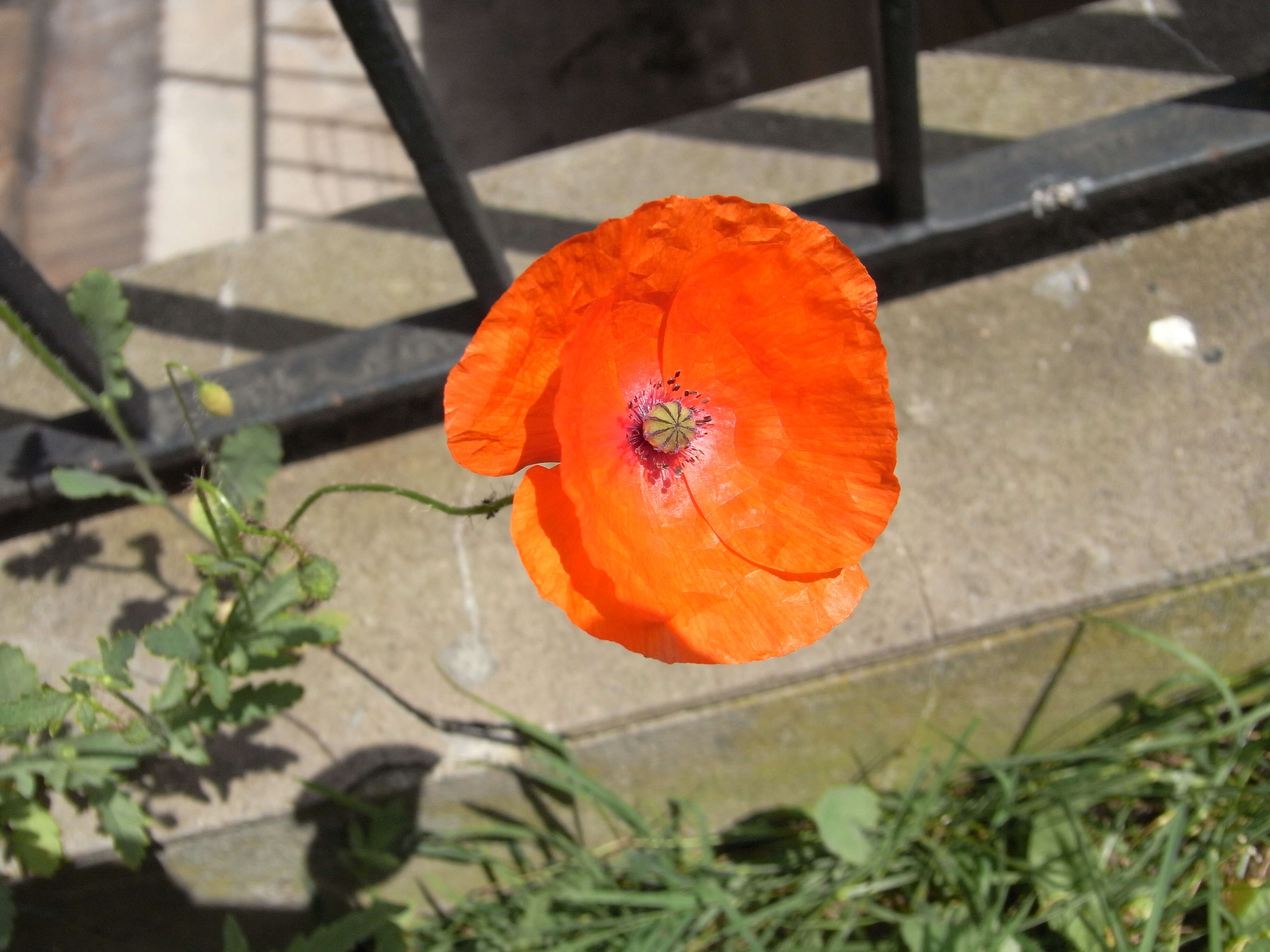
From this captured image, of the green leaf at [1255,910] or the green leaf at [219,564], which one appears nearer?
the green leaf at [219,564]

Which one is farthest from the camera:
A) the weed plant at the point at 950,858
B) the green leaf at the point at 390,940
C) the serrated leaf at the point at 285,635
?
the weed plant at the point at 950,858

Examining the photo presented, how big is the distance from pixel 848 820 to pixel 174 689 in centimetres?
134

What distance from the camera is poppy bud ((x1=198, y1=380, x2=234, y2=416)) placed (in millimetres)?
1400

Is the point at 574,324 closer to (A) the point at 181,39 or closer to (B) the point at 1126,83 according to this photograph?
(B) the point at 1126,83

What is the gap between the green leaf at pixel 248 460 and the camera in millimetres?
1534

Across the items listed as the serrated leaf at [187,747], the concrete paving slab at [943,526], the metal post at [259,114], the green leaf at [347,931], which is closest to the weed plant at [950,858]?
the concrete paving slab at [943,526]

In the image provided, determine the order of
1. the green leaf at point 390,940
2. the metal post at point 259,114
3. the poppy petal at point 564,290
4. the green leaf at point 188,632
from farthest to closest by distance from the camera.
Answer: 1. the metal post at point 259,114
2. the green leaf at point 390,940
3. the green leaf at point 188,632
4. the poppy petal at point 564,290

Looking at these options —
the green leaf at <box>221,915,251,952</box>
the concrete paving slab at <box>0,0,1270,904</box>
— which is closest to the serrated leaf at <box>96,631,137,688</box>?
the green leaf at <box>221,915,251,952</box>

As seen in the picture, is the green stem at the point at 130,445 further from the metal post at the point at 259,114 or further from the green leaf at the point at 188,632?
the metal post at the point at 259,114

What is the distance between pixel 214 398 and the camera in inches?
55.5

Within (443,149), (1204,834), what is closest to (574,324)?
(443,149)

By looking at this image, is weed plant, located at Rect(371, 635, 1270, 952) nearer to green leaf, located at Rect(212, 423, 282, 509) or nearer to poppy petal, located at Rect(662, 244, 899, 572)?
green leaf, located at Rect(212, 423, 282, 509)

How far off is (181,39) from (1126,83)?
148 inches

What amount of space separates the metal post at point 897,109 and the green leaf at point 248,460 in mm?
1256
